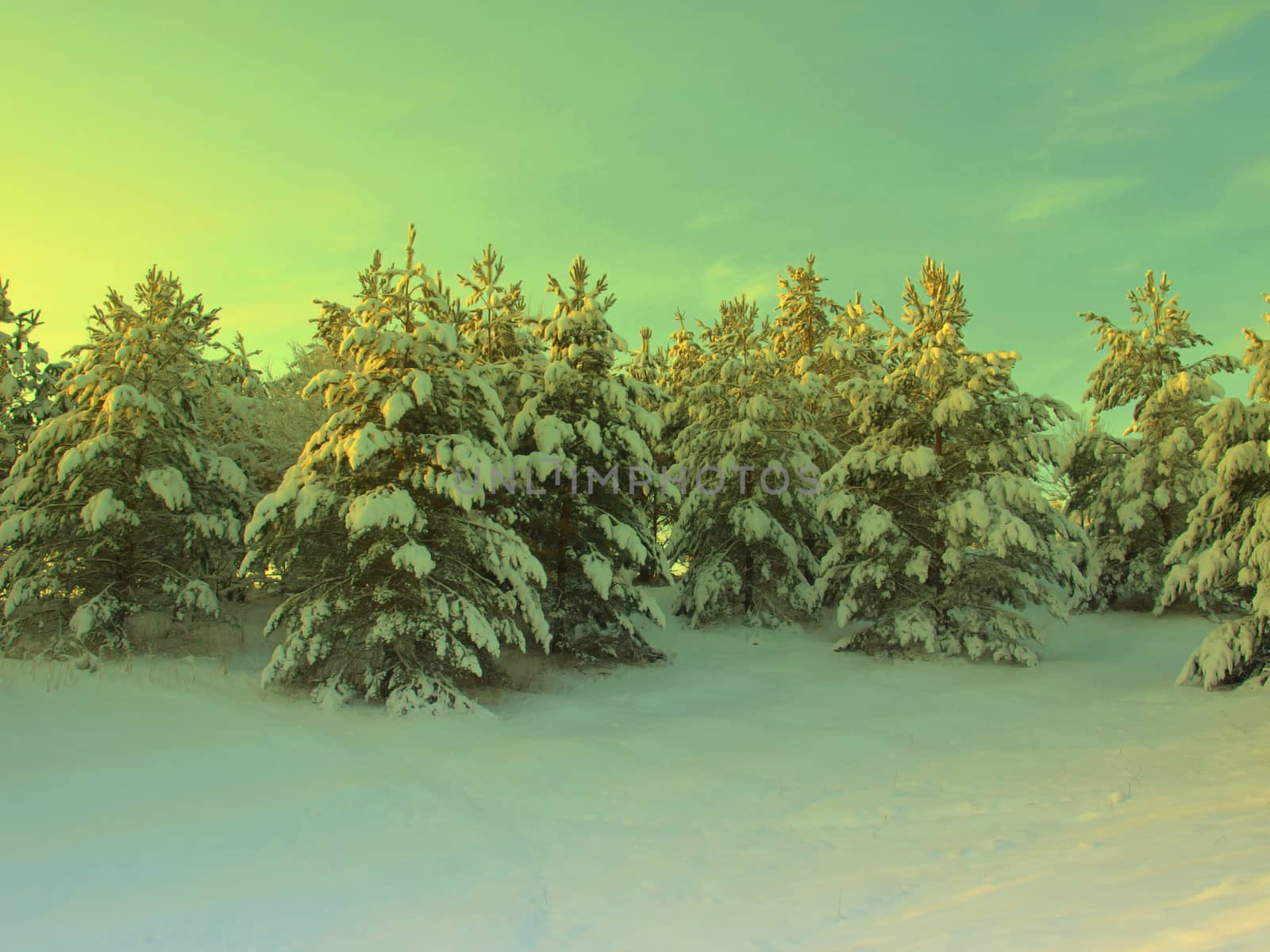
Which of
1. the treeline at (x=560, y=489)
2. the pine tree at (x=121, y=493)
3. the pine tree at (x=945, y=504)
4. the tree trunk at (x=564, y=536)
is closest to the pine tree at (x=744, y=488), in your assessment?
the treeline at (x=560, y=489)

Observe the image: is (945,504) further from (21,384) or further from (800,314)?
(21,384)

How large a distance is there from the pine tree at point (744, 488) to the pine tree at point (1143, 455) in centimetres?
740

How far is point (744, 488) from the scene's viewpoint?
1953 centimetres

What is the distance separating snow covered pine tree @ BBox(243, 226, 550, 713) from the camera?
11836 mm

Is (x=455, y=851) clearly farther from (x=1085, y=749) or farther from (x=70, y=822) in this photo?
(x=1085, y=749)

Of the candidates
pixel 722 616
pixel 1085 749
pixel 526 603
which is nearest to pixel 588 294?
pixel 526 603

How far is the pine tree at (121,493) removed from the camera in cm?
1365

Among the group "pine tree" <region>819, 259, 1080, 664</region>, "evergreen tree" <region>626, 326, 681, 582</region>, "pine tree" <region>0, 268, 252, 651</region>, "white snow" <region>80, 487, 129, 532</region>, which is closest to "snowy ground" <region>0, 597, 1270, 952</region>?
"pine tree" <region>0, 268, 252, 651</region>

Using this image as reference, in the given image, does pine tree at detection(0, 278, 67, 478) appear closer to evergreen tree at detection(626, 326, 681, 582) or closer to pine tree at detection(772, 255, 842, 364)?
evergreen tree at detection(626, 326, 681, 582)

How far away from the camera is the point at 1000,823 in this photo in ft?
24.5

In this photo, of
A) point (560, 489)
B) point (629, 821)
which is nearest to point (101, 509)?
point (560, 489)

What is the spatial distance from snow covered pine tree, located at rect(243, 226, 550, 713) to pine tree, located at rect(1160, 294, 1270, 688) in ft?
33.4

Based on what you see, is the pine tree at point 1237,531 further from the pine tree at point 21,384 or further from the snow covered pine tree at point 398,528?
the pine tree at point 21,384

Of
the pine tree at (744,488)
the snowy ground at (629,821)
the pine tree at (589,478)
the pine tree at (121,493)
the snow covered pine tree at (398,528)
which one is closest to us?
the snowy ground at (629,821)
